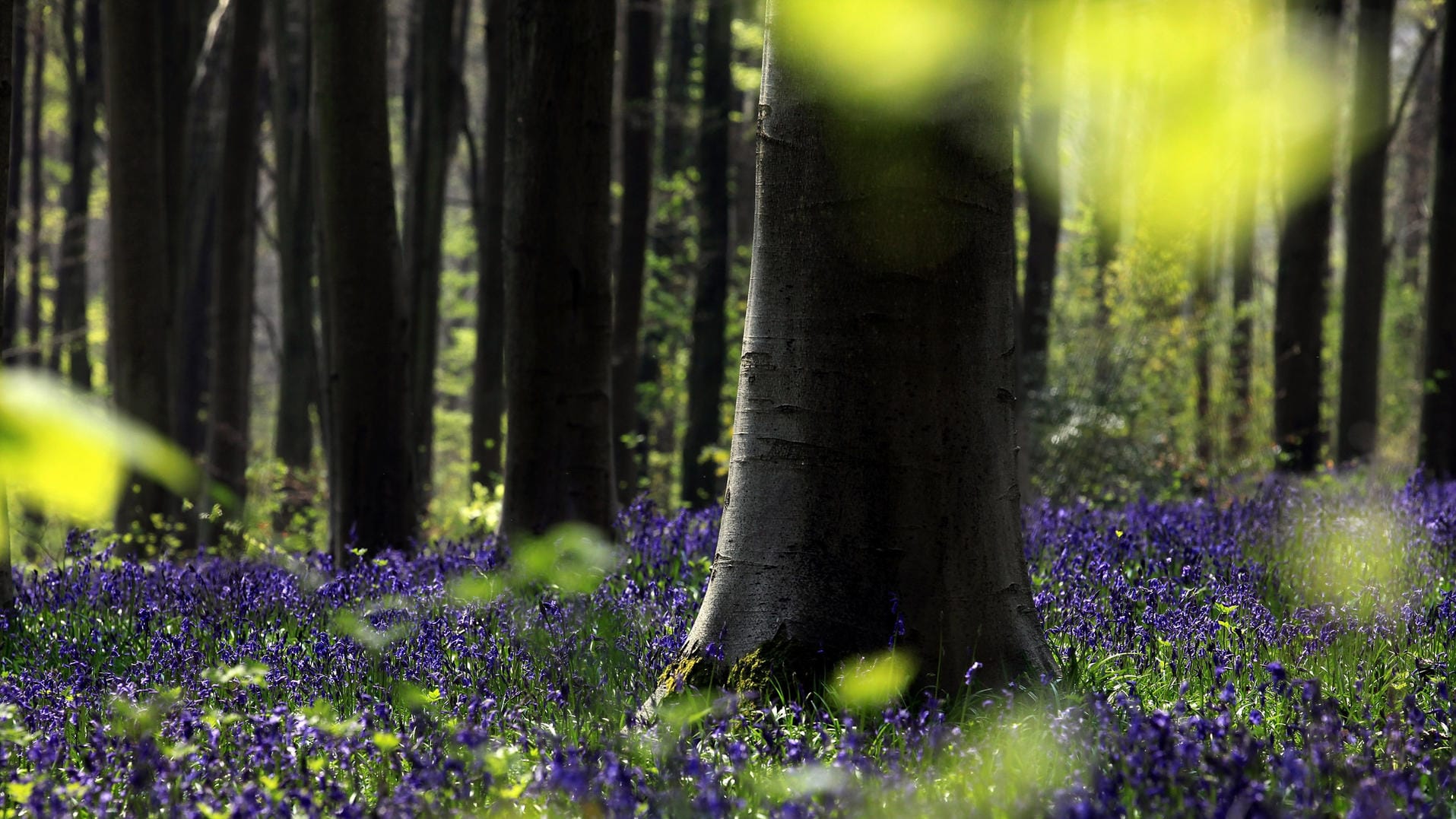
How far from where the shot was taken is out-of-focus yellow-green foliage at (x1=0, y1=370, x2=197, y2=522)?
1179mm

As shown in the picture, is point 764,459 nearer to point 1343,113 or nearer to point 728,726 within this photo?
point 728,726

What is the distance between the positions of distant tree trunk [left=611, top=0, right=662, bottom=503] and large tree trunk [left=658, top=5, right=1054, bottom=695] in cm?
905

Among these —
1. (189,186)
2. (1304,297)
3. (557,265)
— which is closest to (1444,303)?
(1304,297)

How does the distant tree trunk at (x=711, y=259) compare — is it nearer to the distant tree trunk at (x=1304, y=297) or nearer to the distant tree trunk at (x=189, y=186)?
the distant tree trunk at (x=189, y=186)

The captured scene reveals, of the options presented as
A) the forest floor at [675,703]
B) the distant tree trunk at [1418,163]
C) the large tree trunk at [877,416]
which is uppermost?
the distant tree trunk at [1418,163]

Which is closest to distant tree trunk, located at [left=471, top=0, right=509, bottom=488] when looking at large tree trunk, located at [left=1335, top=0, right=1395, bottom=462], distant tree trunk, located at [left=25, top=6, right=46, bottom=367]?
large tree trunk, located at [left=1335, top=0, right=1395, bottom=462]

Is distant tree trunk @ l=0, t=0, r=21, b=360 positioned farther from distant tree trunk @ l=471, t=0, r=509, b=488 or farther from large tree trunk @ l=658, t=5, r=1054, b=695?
large tree trunk @ l=658, t=5, r=1054, b=695

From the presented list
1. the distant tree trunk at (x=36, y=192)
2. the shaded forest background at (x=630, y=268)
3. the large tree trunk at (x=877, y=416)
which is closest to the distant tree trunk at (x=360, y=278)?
the shaded forest background at (x=630, y=268)

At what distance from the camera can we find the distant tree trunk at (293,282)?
520 inches

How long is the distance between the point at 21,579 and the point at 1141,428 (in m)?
10.9

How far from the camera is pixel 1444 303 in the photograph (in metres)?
10.7

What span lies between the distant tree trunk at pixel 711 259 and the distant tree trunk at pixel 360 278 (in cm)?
678

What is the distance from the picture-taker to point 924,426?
3172 mm

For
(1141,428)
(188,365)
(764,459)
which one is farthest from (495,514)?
(188,365)
